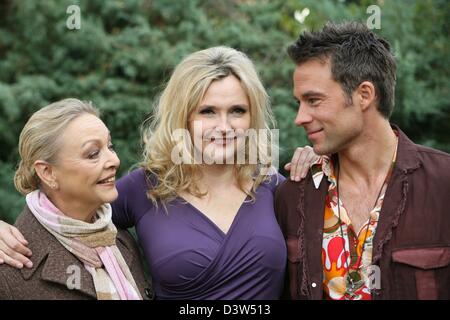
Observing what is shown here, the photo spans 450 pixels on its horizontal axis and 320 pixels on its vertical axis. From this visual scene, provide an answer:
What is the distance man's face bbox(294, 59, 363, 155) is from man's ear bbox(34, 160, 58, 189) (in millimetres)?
1164

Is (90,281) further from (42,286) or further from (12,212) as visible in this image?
(12,212)

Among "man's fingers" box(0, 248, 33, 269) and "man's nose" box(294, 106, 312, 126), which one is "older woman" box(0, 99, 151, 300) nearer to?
"man's fingers" box(0, 248, 33, 269)

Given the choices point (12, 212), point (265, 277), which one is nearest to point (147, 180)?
point (265, 277)

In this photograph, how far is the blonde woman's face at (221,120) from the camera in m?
3.37

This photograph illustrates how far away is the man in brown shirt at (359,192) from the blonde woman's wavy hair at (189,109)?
0.21 meters

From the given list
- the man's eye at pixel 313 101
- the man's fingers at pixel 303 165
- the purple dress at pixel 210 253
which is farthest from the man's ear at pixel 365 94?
the purple dress at pixel 210 253

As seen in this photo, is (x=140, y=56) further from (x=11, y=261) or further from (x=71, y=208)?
(x=11, y=261)

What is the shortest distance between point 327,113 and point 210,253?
33.1 inches

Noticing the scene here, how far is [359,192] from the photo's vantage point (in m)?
3.34

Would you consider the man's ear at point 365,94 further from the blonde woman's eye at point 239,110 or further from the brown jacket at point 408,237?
the blonde woman's eye at point 239,110

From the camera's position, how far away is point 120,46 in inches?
213

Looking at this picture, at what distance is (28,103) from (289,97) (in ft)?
6.09

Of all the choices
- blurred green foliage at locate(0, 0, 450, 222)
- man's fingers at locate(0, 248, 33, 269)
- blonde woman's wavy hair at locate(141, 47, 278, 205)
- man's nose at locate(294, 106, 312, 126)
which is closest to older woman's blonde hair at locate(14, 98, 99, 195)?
man's fingers at locate(0, 248, 33, 269)

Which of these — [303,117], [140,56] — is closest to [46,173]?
[303,117]
